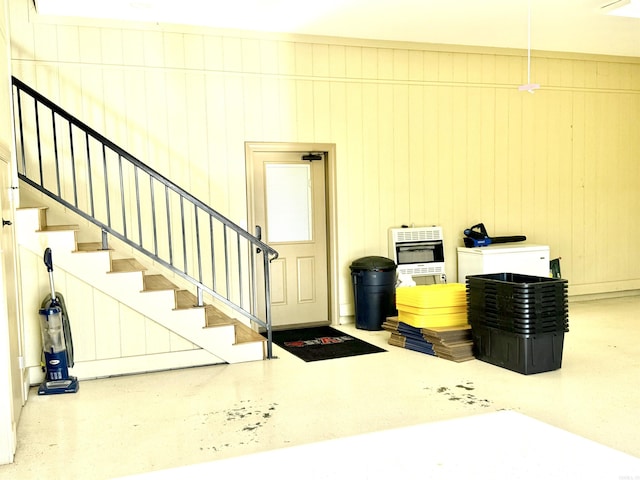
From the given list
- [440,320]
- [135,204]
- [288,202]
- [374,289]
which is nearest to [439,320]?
[440,320]

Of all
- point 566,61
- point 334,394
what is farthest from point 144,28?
point 566,61

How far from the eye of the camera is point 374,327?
22.2ft

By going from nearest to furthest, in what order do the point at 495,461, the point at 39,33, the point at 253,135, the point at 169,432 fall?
the point at 495,461 < the point at 169,432 < the point at 39,33 < the point at 253,135

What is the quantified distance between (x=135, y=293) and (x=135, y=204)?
125 centimetres

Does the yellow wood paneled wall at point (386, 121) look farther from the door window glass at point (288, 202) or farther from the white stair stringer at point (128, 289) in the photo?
the white stair stringer at point (128, 289)

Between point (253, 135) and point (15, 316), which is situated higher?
point (253, 135)

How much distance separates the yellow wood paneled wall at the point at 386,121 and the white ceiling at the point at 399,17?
257 millimetres

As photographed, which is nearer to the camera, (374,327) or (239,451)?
(239,451)

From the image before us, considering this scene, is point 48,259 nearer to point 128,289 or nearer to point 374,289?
point 128,289

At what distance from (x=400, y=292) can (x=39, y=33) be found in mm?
4108

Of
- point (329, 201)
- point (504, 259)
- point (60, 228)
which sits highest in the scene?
point (329, 201)

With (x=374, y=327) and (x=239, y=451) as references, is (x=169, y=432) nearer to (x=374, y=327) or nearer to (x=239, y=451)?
(x=239, y=451)

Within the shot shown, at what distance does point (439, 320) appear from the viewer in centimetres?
557

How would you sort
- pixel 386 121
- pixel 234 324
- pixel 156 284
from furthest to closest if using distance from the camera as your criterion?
pixel 386 121 → pixel 234 324 → pixel 156 284
